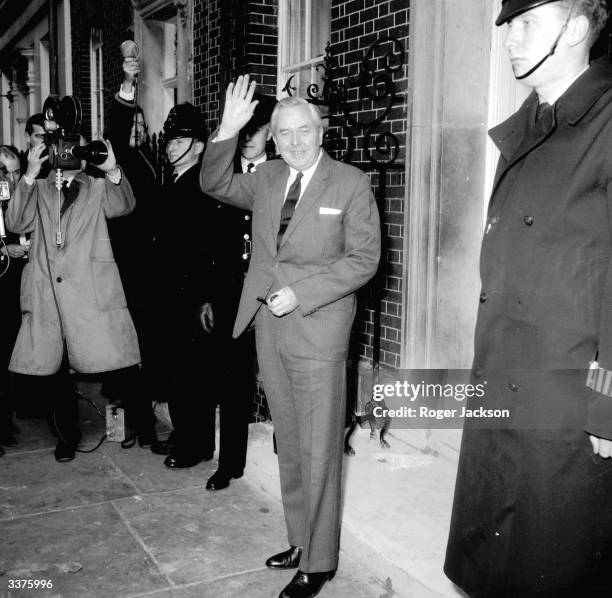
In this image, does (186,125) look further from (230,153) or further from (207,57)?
(207,57)

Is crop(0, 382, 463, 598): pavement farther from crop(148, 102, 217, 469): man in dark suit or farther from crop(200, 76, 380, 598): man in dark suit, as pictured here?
crop(200, 76, 380, 598): man in dark suit

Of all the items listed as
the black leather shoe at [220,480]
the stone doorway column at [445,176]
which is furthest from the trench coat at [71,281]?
the stone doorway column at [445,176]

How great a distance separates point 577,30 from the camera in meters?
2.17

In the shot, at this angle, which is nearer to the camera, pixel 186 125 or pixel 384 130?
pixel 186 125

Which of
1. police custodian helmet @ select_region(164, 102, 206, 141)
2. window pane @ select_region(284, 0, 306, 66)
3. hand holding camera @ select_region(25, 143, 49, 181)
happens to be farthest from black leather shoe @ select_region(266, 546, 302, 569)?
window pane @ select_region(284, 0, 306, 66)

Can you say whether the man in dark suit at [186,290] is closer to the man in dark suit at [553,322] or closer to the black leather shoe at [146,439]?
the black leather shoe at [146,439]

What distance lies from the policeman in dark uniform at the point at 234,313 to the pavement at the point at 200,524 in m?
0.30

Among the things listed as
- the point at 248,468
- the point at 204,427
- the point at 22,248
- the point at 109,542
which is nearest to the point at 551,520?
the point at 109,542

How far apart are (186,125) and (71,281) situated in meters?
1.21

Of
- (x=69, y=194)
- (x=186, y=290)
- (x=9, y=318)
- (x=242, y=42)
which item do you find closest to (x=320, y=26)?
(x=242, y=42)

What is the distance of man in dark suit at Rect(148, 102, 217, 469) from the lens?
459cm

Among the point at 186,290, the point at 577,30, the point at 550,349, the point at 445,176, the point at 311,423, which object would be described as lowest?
the point at 311,423

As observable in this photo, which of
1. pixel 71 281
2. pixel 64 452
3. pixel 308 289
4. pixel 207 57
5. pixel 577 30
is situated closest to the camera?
pixel 577 30

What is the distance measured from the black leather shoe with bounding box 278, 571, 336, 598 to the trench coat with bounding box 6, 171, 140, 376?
212 cm
